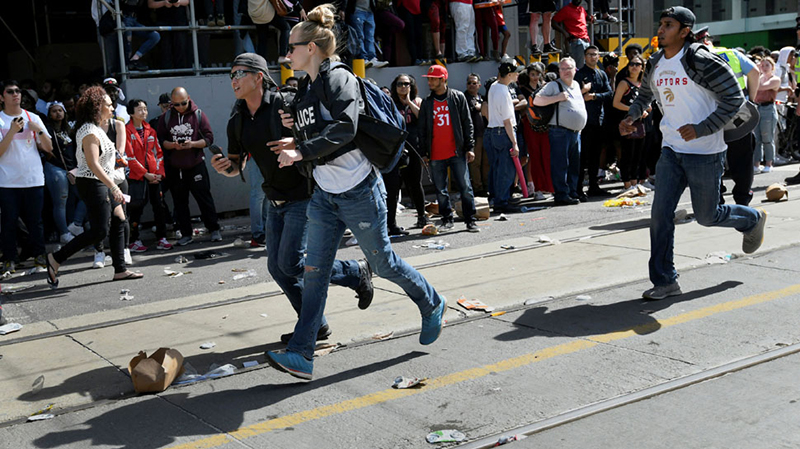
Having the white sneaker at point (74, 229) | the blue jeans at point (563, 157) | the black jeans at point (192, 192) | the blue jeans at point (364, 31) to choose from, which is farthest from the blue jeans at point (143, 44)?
the blue jeans at point (563, 157)

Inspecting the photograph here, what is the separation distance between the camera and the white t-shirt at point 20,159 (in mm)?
9227

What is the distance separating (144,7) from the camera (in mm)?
12523

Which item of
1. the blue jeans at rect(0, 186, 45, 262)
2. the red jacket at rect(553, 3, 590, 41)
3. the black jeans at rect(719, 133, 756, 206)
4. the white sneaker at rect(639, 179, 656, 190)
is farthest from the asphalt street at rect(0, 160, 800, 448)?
the red jacket at rect(553, 3, 590, 41)

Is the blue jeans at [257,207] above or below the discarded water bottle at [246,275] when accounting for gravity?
above

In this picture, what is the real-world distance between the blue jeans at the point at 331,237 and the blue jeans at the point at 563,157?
7.65 m

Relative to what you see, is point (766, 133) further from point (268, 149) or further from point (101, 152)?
point (268, 149)

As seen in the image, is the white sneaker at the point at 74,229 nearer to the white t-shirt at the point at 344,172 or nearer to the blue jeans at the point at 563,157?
the blue jeans at the point at 563,157

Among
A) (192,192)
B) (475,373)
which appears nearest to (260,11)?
(192,192)

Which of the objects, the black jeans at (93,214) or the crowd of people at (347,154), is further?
the black jeans at (93,214)

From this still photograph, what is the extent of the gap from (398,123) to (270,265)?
4.36 ft

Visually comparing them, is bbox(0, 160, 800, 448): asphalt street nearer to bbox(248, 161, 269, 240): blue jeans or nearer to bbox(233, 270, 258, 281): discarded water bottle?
bbox(233, 270, 258, 281): discarded water bottle

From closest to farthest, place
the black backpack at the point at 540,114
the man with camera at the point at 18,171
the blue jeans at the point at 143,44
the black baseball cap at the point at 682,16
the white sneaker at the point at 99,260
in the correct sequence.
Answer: the black baseball cap at the point at 682,16, the man with camera at the point at 18,171, the white sneaker at the point at 99,260, the blue jeans at the point at 143,44, the black backpack at the point at 540,114

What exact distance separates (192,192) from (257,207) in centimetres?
120

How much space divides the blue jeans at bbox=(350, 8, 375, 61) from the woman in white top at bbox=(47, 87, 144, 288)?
19.6ft
